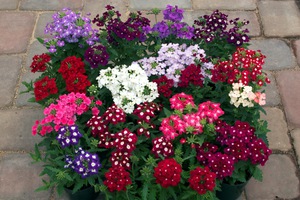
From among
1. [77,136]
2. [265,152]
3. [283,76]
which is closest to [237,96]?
[265,152]

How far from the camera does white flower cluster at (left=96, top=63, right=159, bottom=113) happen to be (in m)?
3.56

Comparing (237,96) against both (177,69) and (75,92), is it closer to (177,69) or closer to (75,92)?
(177,69)

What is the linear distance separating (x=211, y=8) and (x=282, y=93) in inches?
67.8

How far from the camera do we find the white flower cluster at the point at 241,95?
3416 millimetres

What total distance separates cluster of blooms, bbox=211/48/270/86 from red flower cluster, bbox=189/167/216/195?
2.88 feet

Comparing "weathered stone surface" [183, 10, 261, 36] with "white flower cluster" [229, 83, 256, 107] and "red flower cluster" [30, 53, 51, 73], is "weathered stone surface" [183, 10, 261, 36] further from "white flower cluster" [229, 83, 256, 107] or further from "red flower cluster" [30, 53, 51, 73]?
"red flower cluster" [30, 53, 51, 73]

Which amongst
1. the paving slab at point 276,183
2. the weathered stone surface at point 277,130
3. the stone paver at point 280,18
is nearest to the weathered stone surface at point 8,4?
the stone paver at point 280,18

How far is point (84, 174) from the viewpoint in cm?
314

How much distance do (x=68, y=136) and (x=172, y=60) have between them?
125 centimetres

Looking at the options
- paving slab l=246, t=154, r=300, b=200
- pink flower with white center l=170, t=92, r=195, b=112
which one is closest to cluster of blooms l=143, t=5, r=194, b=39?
pink flower with white center l=170, t=92, r=195, b=112

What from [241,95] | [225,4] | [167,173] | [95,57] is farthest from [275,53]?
[167,173]

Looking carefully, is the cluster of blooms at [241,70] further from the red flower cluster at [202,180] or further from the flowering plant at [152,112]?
the red flower cluster at [202,180]

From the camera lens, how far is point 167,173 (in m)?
2.95

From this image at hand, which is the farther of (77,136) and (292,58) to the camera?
(292,58)
